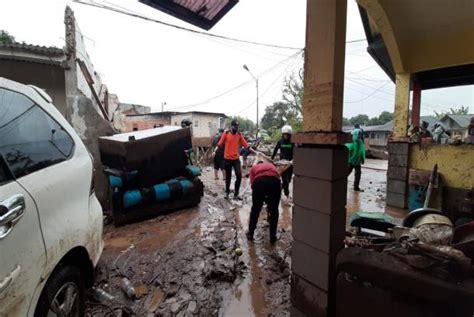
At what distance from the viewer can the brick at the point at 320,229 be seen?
2.00 metres

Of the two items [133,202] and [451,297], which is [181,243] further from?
[451,297]

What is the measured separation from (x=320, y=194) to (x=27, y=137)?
2.11 metres

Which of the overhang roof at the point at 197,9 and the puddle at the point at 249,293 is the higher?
the overhang roof at the point at 197,9

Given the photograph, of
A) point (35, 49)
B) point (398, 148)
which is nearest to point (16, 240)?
point (398, 148)

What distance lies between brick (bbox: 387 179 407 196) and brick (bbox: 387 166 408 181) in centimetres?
9

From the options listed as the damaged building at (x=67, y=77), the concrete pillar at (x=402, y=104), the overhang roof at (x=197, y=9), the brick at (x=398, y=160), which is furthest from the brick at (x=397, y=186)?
the damaged building at (x=67, y=77)

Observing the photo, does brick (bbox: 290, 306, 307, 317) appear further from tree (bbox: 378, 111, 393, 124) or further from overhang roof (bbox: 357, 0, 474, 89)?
tree (bbox: 378, 111, 393, 124)

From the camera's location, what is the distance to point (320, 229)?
204cm

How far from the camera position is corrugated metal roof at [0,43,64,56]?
5.87 m

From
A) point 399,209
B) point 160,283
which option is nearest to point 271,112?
point 399,209

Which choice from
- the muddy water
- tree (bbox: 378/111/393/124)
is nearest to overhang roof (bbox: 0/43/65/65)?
the muddy water

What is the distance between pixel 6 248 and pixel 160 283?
1.91 metres

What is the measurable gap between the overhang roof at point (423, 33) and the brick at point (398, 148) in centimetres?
147

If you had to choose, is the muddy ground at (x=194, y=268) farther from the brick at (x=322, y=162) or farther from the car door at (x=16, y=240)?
the brick at (x=322, y=162)
